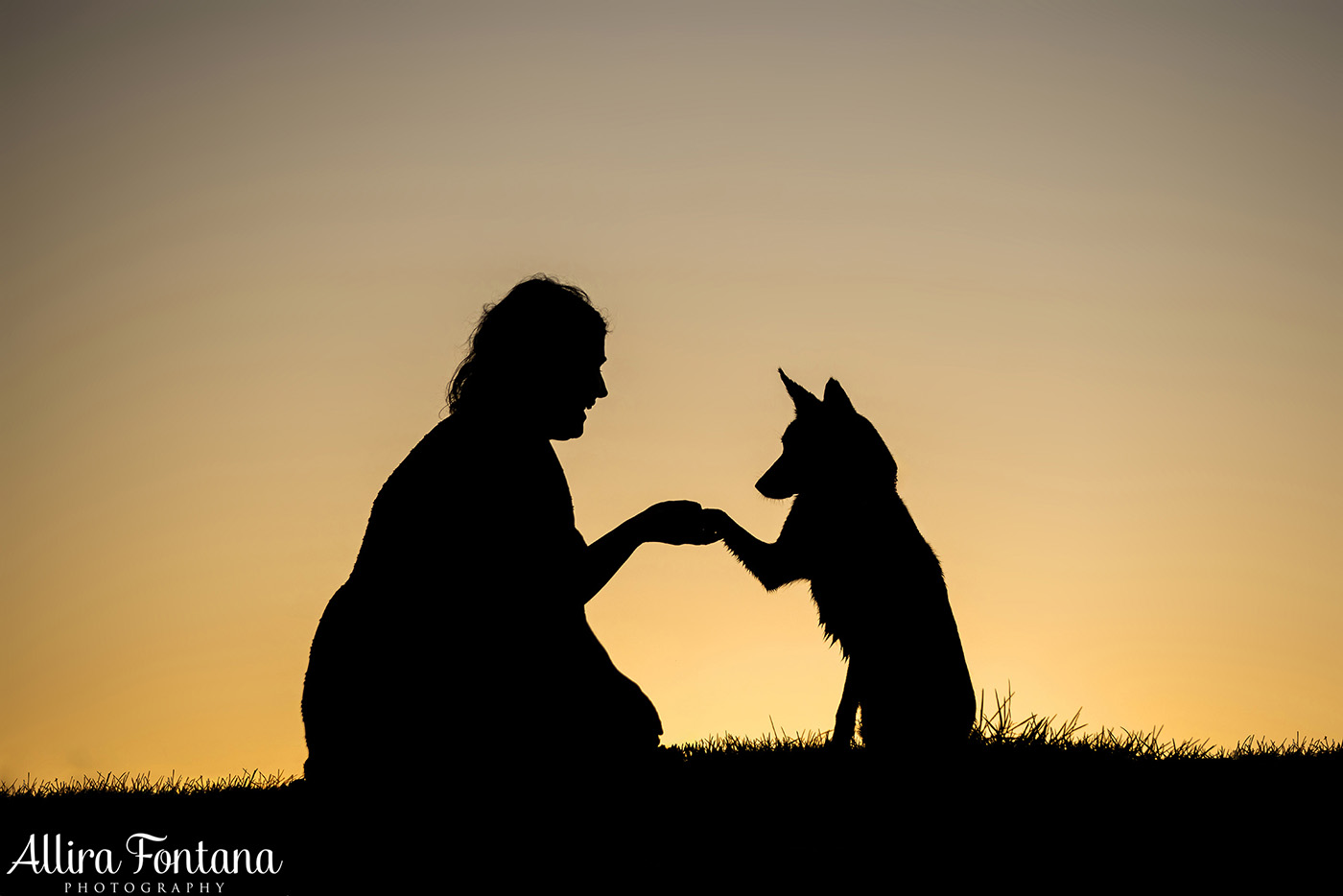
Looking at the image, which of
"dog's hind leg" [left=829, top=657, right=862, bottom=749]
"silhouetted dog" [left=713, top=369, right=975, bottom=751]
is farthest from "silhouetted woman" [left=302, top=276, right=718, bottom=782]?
"dog's hind leg" [left=829, top=657, right=862, bottom=749]

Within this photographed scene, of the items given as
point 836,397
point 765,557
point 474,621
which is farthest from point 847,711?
point 474,621

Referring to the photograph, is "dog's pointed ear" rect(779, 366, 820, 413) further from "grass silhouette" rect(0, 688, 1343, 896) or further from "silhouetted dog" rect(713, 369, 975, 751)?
"grass silhouette" rect(0, 688, 1343, 896)

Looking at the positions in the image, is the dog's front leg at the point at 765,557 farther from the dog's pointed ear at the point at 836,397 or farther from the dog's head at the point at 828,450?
the dog's pointed ear at the point at 836,397

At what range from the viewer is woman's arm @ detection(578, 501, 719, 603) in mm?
3662

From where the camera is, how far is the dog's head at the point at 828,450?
619 cm

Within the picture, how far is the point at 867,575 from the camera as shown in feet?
18.9

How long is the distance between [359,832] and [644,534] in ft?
4.19

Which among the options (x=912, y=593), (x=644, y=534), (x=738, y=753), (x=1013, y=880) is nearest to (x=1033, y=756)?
(x=912, y=593)

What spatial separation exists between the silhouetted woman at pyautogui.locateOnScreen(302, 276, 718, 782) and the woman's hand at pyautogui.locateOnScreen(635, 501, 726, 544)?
14 cm

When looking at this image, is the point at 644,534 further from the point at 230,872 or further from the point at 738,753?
the point at 738,753

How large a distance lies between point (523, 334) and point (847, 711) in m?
2.94

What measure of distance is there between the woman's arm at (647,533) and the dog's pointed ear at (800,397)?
2.68m

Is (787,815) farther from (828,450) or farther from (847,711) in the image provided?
(828,450)

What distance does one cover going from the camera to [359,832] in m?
3.19
